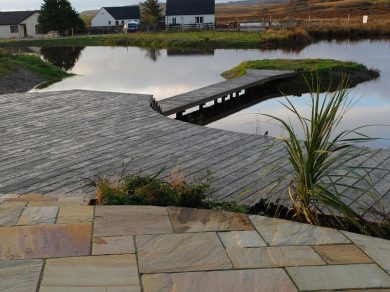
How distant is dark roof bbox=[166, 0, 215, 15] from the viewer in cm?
5397

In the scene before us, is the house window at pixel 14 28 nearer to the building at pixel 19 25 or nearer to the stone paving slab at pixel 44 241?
the building at pixel 19 25

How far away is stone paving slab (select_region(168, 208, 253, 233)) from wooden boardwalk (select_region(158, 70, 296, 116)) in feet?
18.3

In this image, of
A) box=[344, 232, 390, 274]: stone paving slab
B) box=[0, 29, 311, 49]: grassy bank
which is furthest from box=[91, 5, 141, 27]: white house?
box=[344, 232, 390, 274]: stone paving slab

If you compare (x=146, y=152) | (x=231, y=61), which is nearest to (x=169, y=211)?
(x=146, y=152)

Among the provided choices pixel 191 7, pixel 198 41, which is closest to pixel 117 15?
pixel 191 7

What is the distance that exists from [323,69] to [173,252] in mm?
14731

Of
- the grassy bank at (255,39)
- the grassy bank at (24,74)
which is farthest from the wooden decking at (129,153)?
the grassy bank at (255,39)

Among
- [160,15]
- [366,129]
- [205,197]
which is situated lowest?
[366,129]

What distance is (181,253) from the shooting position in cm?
257

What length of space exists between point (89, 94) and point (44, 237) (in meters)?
7.04

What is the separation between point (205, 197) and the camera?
3.57 metres

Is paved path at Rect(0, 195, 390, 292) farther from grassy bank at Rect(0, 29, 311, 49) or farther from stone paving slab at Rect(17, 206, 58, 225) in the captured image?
grassy bank at Rect(0, 29, 311, 49)

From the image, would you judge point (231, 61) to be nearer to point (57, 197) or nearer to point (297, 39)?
point (297, 39)

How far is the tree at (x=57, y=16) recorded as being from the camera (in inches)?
1841
